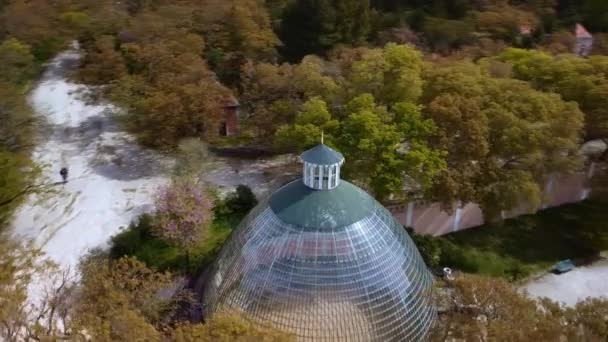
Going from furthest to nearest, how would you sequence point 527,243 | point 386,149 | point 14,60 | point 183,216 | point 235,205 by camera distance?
point 14,60, point 235,205, point 527,243, point 386,149, point 183,216

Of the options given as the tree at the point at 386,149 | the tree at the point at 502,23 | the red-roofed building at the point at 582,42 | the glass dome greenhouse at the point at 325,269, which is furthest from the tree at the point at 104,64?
the red-roofed building at the point at 582,42

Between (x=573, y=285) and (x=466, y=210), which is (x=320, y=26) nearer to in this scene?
(x=466, y=210)

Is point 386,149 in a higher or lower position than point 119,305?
higher

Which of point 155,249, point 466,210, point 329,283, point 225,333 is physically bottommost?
point 155,249

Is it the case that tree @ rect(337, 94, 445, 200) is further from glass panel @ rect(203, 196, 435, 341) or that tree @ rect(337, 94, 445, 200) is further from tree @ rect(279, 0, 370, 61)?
tree @ rect(279, 0, 370, 61)

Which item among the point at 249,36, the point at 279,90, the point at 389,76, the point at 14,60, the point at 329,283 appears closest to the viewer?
the point at 329,283

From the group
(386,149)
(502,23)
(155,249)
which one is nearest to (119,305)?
(155,249)

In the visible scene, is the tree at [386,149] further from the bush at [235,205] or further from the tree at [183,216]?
the tree at [183,216]
